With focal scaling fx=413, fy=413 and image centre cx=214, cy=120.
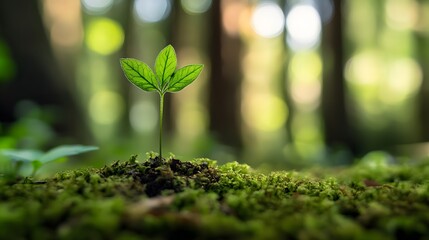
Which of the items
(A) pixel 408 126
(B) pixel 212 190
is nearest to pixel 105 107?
(A) pixel 408 126

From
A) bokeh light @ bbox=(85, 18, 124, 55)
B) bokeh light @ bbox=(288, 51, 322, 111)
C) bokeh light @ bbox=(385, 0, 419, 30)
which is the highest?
Answer: bokeh light @ bbox=(385, 0, 419, 30)

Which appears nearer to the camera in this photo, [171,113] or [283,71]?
[171,113]

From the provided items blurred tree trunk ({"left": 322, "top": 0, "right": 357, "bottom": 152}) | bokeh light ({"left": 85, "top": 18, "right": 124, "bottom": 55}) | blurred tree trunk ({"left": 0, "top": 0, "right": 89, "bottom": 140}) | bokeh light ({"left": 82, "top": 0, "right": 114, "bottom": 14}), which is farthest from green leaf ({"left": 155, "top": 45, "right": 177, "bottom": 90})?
bokeh light ({"left": 82, "top": 0, "right": 114, "bottom": 14})

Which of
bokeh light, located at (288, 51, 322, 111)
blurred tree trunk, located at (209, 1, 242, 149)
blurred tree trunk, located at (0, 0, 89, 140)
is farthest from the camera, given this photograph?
bokeh light, located at (288, 51, 322, 111)

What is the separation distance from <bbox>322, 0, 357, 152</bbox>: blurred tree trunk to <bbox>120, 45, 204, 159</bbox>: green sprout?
987 cm

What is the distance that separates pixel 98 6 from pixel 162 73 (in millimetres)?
23977

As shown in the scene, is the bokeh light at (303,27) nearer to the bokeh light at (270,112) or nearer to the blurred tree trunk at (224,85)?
the bokeh light at (270,112)

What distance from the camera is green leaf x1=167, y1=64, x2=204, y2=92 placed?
Result: 1.48m

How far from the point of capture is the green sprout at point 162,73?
4.76 ft

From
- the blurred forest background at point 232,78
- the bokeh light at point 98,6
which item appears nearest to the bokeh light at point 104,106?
the blurred forest background at point 232,78

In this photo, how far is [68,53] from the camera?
24.0 feet

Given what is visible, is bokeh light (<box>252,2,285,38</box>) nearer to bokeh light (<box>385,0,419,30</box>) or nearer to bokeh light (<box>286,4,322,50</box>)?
bokeh light (<box>286,4,322,50</box>)

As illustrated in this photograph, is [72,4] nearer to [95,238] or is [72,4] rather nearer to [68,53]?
[68,53]

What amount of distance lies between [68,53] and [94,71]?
1854 centimetres
